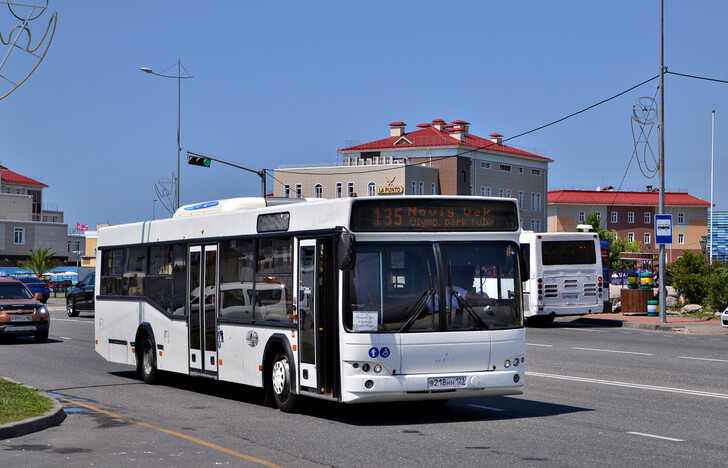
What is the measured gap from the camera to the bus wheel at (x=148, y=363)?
16938 millimetres

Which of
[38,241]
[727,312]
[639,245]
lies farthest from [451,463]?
[639,245]

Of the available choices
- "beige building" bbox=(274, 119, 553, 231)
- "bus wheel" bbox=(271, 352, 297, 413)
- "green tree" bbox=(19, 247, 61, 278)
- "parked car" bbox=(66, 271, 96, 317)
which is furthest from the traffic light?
"beige building" bbox=(274, 119, 553, 231)

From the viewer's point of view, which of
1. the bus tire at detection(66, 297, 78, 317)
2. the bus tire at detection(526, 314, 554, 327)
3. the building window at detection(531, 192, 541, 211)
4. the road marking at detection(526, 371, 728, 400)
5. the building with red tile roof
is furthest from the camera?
the building with red tile roof

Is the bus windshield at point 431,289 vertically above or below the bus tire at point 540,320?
above

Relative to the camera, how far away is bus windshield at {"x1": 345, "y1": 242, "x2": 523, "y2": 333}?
11.6m

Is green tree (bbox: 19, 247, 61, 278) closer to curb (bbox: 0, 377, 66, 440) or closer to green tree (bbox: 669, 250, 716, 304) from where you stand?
green tree (bbox: 669, 250, 716, 304)

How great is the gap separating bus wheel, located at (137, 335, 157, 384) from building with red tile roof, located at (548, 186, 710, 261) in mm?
133145

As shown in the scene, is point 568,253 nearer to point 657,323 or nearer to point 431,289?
point 657,323

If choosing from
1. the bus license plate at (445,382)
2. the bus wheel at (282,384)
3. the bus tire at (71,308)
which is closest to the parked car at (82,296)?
the bus tire at (71,308)

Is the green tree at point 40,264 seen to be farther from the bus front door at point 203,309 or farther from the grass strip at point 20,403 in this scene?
the grass strip at point 20,403

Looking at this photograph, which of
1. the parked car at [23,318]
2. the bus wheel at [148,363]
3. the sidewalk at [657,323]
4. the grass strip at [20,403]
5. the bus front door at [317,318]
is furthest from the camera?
the sidewalk at [657,323]

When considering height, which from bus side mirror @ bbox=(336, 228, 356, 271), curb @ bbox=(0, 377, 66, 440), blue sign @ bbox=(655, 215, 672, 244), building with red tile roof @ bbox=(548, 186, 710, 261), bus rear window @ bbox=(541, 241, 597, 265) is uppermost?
building with red tile roof @ bbox=(548, 186, 710, 261)

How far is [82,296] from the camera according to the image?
42.2 m

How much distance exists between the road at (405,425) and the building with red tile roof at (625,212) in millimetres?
131234
